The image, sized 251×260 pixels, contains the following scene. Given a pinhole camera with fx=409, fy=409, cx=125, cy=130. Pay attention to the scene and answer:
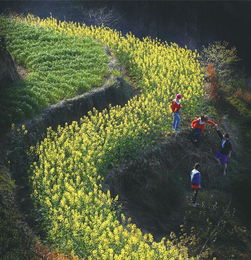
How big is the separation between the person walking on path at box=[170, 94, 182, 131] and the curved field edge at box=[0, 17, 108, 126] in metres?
3.77

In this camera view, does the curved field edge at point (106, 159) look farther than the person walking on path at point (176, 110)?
No

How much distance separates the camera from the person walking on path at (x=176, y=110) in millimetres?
15367

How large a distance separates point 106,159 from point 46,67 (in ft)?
19.8

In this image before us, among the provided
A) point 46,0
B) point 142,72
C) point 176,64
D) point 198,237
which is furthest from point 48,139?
point 46,0

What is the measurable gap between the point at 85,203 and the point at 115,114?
5.47 m

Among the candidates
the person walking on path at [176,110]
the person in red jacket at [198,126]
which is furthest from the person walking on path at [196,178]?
the person walking on path at [176,110]

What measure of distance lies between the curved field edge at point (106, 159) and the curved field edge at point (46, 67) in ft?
4.52

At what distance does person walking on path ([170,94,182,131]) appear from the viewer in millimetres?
15367

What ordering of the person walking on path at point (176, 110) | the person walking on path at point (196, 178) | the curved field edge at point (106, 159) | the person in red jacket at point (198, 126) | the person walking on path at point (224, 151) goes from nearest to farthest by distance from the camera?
the curved field edge at point (106, 159)
the person walking on path at point (196, 178)
the person walking on path at point (224, 151)
the person in red jacket at point (198, 126)
the person walking on path at point (176, 110)

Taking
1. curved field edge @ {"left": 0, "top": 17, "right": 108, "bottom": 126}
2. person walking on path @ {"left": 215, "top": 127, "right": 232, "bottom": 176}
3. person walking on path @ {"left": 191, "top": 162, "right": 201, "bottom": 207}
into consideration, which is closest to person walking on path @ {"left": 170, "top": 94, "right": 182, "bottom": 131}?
person walking on path @ {"left": 215, "top": 127, "right": 232, "bottom": 176}

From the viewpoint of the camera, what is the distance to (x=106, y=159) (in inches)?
545

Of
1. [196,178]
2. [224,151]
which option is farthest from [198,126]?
[196,178]

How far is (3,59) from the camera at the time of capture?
50.3 feet

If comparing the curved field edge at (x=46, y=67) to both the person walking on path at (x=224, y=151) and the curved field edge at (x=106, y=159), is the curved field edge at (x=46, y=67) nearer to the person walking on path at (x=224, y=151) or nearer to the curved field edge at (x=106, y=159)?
the curved field edge at (x=106, y=159)
